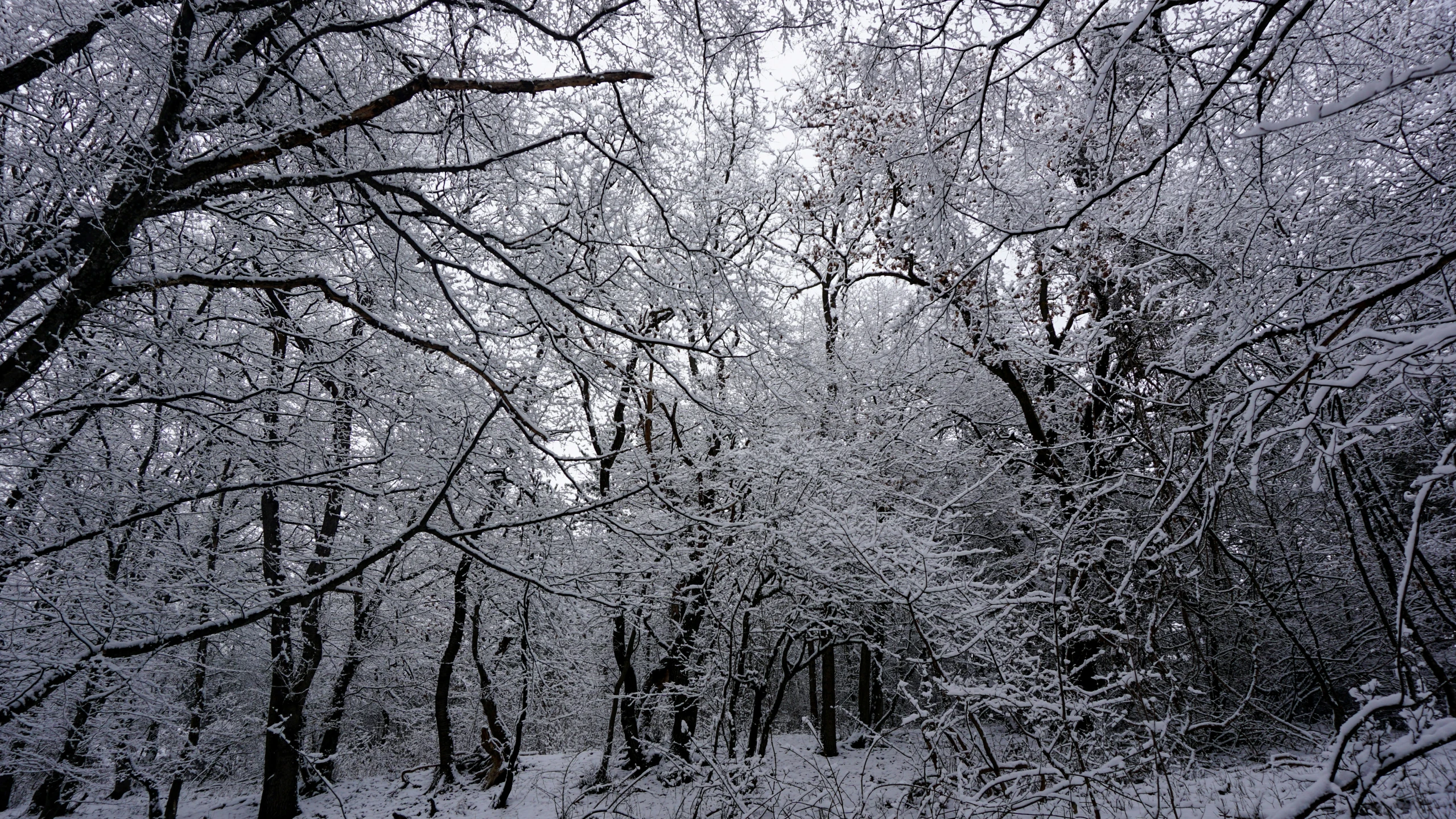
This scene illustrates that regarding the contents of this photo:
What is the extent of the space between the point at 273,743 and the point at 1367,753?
37.8 feet

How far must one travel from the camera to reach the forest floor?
9.47ft

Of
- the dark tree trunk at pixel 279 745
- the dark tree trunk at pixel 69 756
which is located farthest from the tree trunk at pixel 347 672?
the dark tree trunk at pixel 69 756

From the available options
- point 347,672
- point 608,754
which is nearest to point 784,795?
point 608,754

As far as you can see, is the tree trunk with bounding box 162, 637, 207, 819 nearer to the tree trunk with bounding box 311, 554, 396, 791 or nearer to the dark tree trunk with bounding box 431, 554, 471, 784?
the tree trunk with bounding box 311, 554, 396, 791

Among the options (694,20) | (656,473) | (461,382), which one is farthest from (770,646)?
(694,20)

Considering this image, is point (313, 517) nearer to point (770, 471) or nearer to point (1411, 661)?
point (770, 471)

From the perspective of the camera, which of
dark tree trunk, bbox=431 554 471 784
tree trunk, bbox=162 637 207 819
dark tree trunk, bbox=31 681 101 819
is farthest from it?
dark tree trunk, bbox=431 554 471 784

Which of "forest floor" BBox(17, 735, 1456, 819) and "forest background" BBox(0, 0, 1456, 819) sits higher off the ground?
"forest background" BBox(0, 0, 1456, 819)

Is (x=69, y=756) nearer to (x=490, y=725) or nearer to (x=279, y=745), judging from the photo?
(x=279, y=745)

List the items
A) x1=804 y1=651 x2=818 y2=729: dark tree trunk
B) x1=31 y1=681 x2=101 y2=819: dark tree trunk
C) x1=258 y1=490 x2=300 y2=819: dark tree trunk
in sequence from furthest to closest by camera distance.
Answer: x1=804 y1=651 x2=818 y2=729: dark tree trunk → x1=258 y1=490 x2=300 y2=819: dark tree trunk → x1=31 y1=681 x2=101 y2=819: dark tree trunk

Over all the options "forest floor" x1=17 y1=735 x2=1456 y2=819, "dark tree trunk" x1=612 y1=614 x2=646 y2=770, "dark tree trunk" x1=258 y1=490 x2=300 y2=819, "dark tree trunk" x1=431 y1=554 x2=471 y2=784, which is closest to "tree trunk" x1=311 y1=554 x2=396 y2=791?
"dark tree trunk" x1=258 y1=490 x2=300 y2=819

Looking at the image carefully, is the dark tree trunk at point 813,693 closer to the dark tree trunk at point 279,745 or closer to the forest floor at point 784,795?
the forest floor at point 784,795

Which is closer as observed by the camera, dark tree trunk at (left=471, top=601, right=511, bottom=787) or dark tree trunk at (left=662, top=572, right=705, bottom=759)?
dark tree trunk at (left=662, top=572, right=705, bottom=759)

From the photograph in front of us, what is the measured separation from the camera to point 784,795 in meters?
7.40
